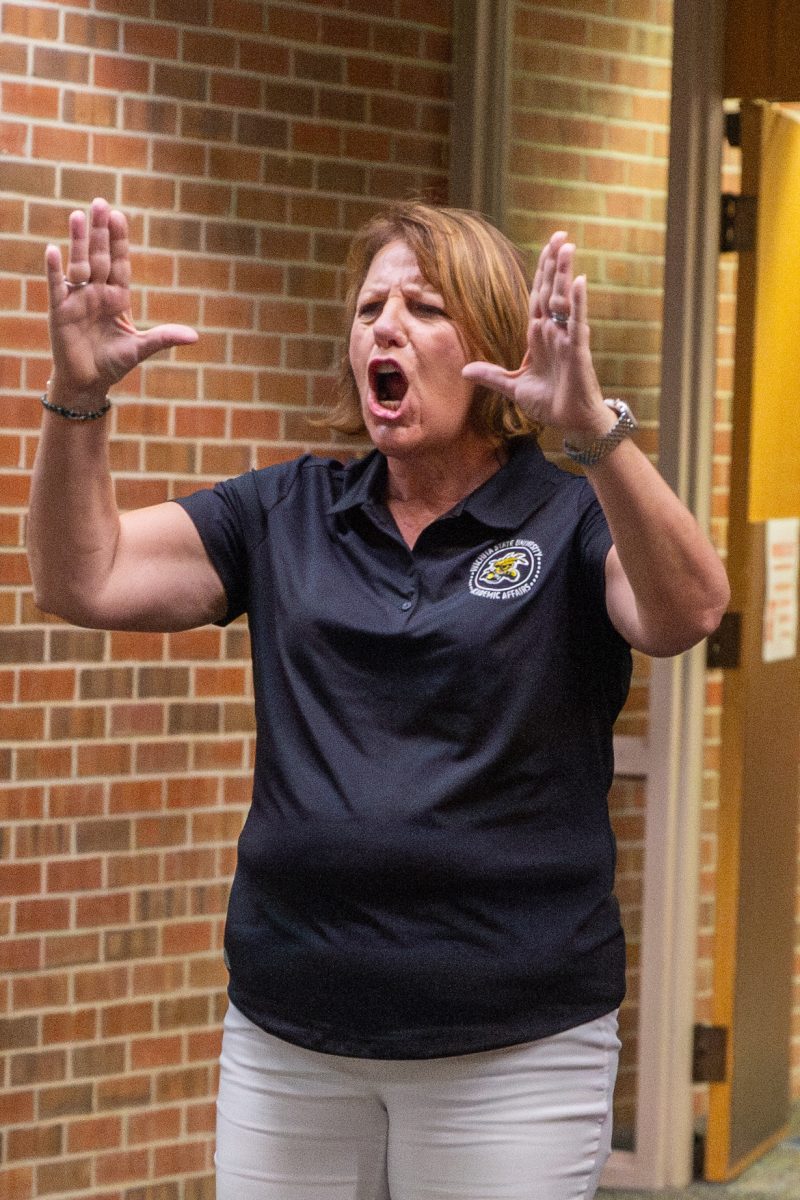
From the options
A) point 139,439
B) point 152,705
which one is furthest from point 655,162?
point 152,705

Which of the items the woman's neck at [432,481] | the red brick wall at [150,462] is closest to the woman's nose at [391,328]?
the woman's neck at [432,481]

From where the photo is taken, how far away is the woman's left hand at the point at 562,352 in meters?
→ 1.51

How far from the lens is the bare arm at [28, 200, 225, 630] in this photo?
5.35 feet

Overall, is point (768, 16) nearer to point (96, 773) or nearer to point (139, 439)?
point (139, 439)

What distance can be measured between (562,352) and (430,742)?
41cm

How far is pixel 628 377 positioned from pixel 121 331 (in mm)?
2311

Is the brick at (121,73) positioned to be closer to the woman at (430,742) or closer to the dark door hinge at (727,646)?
the dark door hinge at (727,646)

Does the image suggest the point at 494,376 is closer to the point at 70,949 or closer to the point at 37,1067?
the point at 70,949

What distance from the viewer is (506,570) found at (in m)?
1.72

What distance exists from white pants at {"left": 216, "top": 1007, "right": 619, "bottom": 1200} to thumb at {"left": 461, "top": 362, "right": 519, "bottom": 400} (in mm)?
638

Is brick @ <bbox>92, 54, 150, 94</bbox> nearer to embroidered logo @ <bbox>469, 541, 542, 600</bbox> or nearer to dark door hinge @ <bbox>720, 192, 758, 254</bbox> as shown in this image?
dark door hinge @ <bbox>720, 192, 758, 254</bbox>

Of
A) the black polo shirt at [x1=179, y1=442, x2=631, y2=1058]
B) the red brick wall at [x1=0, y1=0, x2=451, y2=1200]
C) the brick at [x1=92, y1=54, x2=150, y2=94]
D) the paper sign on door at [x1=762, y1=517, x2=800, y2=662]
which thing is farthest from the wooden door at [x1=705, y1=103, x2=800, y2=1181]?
the black polo shirt at [x1=179, y1=442, x2=631, y2=1058]

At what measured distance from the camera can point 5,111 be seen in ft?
10.8

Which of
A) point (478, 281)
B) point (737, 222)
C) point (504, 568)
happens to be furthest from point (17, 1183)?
point (737, 222)
